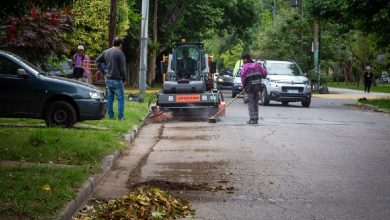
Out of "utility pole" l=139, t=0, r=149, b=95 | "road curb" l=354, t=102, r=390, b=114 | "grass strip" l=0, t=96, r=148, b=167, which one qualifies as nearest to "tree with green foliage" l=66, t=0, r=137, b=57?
"utility pole" l=139, t=0, r=149, b=95

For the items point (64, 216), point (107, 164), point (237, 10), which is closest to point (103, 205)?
point (64, 216)

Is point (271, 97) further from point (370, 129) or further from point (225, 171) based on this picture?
point (225, 171)

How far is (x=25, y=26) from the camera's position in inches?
665

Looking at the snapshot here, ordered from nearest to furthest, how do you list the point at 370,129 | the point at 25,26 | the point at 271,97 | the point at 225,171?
the point at 225,171
the point at 370,129
the point at 25,26
the point at 271,97

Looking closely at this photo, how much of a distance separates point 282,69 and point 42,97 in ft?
48.0

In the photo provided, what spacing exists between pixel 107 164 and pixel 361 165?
154 inches

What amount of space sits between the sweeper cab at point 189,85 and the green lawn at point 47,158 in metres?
2.73

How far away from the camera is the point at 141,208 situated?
657cm

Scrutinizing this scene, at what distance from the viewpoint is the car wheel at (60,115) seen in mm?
13297

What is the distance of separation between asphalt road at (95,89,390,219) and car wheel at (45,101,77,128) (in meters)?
1.56

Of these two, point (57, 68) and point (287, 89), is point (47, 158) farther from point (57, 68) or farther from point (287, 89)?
point (287, 89)

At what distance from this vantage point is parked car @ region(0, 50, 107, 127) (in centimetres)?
1307

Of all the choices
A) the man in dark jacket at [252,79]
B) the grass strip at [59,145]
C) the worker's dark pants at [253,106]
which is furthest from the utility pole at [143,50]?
the grass strip at [59,145]

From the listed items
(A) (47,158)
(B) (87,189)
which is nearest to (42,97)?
(A) (47,158)
